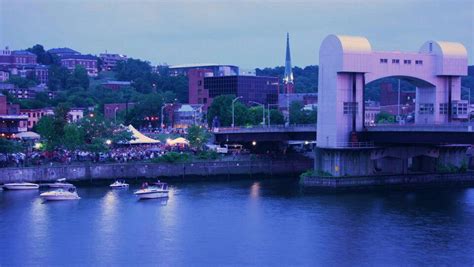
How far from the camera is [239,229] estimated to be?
54438 millimetres

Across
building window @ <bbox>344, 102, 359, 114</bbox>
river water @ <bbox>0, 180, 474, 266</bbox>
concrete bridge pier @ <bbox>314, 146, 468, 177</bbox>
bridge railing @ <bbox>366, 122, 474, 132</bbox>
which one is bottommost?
river water @ <bbox>0, 180, 474, 266</bbox>

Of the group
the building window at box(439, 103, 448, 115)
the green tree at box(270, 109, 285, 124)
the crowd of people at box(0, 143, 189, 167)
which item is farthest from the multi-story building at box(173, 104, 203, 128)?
the building window at box(439, 103, 448, 115)

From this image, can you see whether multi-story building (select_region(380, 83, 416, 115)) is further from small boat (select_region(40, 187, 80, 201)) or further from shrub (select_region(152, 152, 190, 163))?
small boat (select_region(40, 187, 80, 201))

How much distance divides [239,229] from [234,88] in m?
106

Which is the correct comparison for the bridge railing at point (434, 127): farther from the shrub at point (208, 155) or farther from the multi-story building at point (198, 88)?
the multi-story building at point (198, 88)

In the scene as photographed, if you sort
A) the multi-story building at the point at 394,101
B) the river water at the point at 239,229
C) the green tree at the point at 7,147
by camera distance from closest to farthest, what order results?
the river water at the point at 239,229
the green tree at the point at 7,147
the multi-story building at the point at 394,101

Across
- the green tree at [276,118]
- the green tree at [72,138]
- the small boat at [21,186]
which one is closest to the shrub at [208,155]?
the green tree at [72,138]

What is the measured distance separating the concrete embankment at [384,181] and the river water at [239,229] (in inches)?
88.1

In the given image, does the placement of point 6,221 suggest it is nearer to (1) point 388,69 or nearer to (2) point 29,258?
(2) point 29,258

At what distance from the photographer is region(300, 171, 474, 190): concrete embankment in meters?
75.8

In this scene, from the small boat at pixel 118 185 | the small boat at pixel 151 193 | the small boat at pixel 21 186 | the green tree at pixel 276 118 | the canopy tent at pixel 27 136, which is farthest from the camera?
the green tree at pixel 276 118

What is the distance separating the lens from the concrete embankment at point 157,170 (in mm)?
76500

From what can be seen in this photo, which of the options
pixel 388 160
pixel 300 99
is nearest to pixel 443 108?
pixel 388 160

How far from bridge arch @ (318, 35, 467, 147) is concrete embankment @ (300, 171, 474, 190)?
13.4ft
